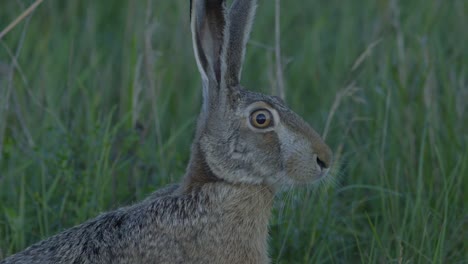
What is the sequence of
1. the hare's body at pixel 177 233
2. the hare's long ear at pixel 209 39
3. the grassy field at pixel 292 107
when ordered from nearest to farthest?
the hare's body at pixel 177 233 → the hare's long ear at pixel 209 39 → the grassy field at pixel 292 107

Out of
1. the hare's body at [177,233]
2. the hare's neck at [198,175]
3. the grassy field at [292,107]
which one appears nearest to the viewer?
the hare's body at [177,233]

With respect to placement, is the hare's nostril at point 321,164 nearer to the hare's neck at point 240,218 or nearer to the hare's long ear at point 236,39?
the hare's neck at point 240,218

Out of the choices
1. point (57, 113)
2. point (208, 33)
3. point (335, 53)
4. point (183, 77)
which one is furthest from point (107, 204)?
point (335, 53)

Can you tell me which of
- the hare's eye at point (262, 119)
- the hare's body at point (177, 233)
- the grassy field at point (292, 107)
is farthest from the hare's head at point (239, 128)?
the grassy field at point (292, 107)

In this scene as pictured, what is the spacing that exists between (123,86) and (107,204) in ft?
4.18

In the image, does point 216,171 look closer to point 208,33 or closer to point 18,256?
point 208,33

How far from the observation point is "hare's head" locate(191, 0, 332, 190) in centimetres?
462

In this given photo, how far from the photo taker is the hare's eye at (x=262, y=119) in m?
4.65

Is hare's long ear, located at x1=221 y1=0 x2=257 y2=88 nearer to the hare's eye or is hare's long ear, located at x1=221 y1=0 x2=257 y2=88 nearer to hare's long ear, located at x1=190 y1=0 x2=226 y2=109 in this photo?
hare's long ear, located at x1=190 y1=0 x2=226 y2=109

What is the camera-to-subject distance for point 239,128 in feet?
15.3

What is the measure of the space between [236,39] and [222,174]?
0.60 metres

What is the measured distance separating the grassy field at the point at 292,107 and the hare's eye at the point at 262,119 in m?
0.46

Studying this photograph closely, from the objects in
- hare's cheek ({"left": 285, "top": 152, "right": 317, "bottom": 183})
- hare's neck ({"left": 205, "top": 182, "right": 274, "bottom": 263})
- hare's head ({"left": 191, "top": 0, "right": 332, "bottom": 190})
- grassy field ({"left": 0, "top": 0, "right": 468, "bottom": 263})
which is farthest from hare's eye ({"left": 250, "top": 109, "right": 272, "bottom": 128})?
grassy field ({"left": 0, "top": 0, "right": 468, "bottom": 263})

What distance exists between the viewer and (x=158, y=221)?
15.1ft
